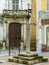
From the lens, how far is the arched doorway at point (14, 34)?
25109 mm

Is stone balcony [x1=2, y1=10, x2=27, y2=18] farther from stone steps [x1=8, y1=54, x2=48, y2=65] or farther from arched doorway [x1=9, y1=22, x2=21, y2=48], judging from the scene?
A: stone steps [x1=8, y1=54, x2=48, y2=65]

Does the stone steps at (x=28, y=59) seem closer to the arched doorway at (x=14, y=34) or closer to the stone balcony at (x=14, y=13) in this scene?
the stone balcony at (x=14, y=13)

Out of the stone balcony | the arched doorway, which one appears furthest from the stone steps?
the arched doorway

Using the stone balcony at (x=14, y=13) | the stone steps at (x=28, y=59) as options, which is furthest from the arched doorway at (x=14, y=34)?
the stone steps at (x=28, y=59)

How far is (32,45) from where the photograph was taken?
2400 centimetres

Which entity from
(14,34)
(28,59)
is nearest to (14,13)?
(14,34)

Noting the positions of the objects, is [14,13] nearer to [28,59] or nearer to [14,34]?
[14,34]

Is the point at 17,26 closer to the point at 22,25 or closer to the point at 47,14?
the point at 22,25

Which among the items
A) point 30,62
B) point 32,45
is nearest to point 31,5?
point 32,45

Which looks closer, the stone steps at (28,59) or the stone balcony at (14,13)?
the stone steps at (28,59)

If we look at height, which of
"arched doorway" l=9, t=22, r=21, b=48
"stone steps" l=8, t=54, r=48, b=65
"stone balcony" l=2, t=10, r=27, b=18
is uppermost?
"stone balcony" l=2, t=10, r=27, b=18

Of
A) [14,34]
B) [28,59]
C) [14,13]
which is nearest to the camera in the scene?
[28,59]

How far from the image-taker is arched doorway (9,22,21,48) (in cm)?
2511

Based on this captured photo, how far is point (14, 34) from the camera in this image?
83.1 feet
